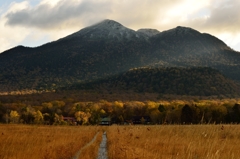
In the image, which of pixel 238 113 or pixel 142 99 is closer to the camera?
pixel 238 113

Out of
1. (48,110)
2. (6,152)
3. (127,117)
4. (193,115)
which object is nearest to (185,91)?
(127,117)

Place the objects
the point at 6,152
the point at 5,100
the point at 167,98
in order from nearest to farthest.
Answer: the point at 6,152, the point at 5,100, the point at 167,98

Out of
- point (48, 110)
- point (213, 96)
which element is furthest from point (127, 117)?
point (213, 96)

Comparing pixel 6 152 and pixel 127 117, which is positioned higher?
pixel 6 152

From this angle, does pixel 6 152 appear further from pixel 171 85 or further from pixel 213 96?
pixel 171 85

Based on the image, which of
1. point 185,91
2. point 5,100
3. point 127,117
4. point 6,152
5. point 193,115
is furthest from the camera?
point 185,91

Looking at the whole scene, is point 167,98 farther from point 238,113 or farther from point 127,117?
point 238,113

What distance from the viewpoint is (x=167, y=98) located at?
572ft

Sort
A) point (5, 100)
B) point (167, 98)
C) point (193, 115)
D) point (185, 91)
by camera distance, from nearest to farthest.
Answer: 1. point (193, 115)
2. point (5, 100)
3. point (167, 98)
4. point (185, 91)

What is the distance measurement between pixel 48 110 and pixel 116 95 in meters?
63.2

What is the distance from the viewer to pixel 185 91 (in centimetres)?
18600

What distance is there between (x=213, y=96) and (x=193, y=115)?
10521 cm

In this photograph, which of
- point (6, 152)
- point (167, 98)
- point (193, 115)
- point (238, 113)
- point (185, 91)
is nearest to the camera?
point (6, 152)

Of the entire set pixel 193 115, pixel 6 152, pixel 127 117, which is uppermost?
pixel 6 152
